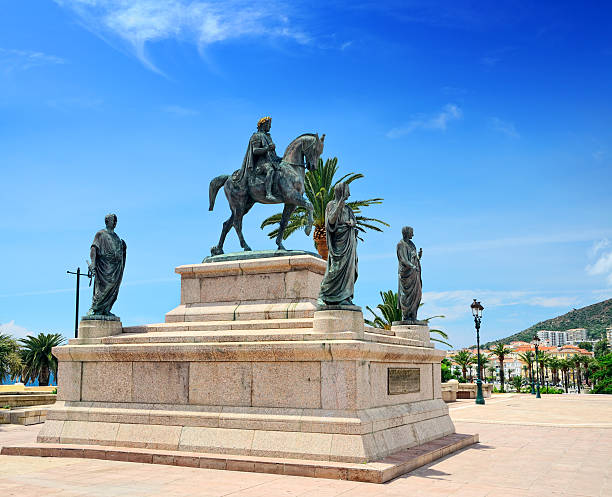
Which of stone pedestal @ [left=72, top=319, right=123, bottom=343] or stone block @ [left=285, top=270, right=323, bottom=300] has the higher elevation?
stone block @ [left=285, top=270, right=323, bottom=300]

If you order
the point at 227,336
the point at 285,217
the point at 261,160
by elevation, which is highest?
the point at 261,160

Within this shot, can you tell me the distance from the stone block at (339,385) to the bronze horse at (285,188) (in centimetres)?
375

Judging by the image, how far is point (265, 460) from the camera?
898 cm

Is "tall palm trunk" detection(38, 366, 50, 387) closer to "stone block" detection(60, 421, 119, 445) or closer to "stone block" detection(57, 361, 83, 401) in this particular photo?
"stone block" detection(57, 361, 83, 401)

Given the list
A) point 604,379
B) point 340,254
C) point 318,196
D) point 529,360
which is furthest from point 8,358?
point 529,360

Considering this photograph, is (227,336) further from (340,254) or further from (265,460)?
(340,254)

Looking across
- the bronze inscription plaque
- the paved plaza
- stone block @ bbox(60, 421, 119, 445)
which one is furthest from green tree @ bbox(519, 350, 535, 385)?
stone block @ bbox(60, 421, 119, 445)

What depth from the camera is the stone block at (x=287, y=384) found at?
9.43 meters

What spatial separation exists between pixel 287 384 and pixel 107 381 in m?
3.83

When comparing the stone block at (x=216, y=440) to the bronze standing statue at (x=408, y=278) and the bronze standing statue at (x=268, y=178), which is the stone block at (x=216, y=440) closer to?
the bronze standing statue at (x=268, y=178)

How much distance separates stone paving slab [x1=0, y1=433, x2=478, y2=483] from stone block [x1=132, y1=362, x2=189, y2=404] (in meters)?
0.92

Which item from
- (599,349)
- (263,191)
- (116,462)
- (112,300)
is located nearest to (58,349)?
(112,300)

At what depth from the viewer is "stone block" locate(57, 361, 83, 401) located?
37.9 feet

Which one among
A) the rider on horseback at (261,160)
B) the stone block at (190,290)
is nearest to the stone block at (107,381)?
the stone block at (190,290)
